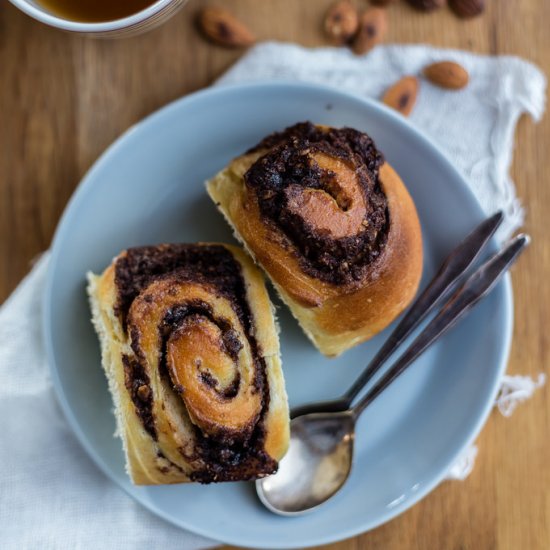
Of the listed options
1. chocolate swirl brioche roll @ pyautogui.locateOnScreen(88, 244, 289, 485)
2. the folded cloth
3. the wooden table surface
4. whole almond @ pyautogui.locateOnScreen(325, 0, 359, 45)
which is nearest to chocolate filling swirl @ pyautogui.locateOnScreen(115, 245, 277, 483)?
chocolate swirl brioche roll @ pyautogui.locateOnScreen(88, 244, 289, 485)

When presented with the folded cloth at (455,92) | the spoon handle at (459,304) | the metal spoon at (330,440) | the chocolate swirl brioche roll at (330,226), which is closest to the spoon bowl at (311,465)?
the metal spoon at (330,440)

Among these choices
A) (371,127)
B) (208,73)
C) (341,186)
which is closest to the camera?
(341,186)

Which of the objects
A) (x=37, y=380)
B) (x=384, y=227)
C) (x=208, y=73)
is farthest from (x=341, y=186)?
(x=37, y=380)

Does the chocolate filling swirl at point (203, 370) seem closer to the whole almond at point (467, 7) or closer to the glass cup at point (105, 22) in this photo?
the glass cup at point (105, 22)

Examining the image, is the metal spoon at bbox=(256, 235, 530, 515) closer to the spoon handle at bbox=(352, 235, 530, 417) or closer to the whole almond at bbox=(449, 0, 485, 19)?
the spoon handle at bbox=(352, 235, 530, 417)

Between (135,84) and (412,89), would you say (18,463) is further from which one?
(412,89)

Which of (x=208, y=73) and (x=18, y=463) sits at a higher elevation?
(x=208, y=73)
